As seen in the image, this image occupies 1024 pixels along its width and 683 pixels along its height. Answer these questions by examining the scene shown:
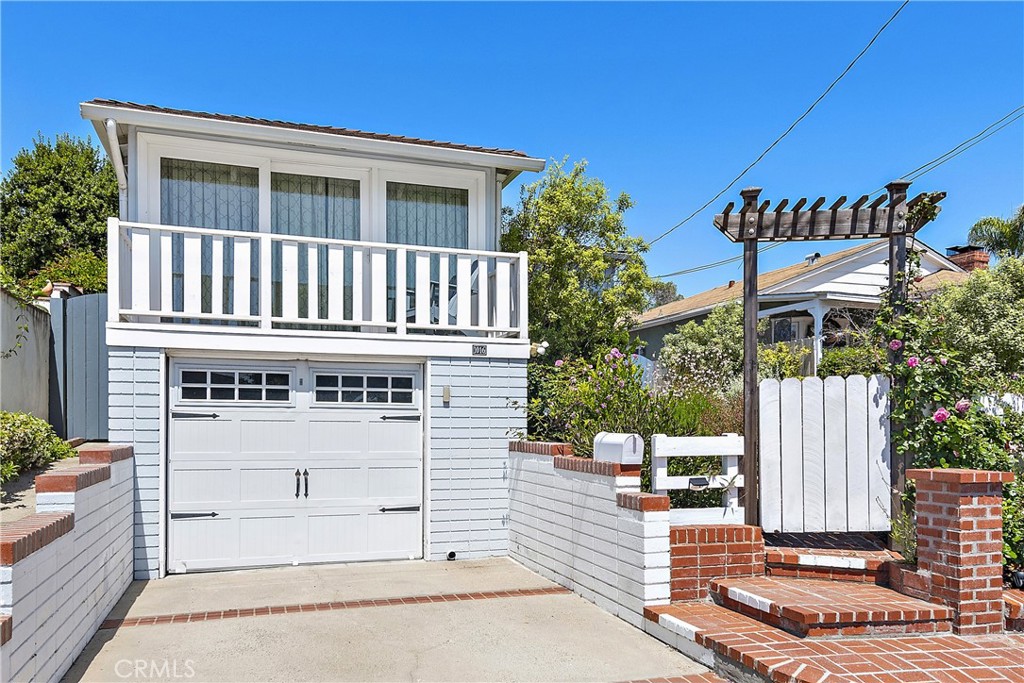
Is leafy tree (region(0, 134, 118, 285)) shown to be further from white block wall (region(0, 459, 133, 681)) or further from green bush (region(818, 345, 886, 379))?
green bush (region(818, 345, 886, 379))

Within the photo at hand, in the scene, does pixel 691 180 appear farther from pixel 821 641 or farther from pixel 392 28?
pixel 821 641

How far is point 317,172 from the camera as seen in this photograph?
9.23m

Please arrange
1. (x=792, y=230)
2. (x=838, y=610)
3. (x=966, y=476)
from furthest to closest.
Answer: (x=792, y=230)
(x=966, y=476)
(x=838, y=610)

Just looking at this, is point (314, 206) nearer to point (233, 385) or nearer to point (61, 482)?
point (233, 385)

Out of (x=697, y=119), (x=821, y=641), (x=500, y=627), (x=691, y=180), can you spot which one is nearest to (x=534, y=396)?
(x=500, y=627)

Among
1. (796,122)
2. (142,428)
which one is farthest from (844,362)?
(142,428)

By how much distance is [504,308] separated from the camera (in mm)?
9211

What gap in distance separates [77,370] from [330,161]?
4299 millimetres

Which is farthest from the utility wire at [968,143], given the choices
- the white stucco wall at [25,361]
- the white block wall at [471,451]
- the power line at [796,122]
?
the white stucco wall at [25,361]

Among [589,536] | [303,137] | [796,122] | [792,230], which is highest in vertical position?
[796,122]

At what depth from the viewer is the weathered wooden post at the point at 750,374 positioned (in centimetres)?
668

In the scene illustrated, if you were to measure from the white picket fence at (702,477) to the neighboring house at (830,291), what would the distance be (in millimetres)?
9839

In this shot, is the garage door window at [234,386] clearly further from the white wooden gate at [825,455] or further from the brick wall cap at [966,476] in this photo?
the brick wall cap at [966,476]

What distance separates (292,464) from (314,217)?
9.35 ft
